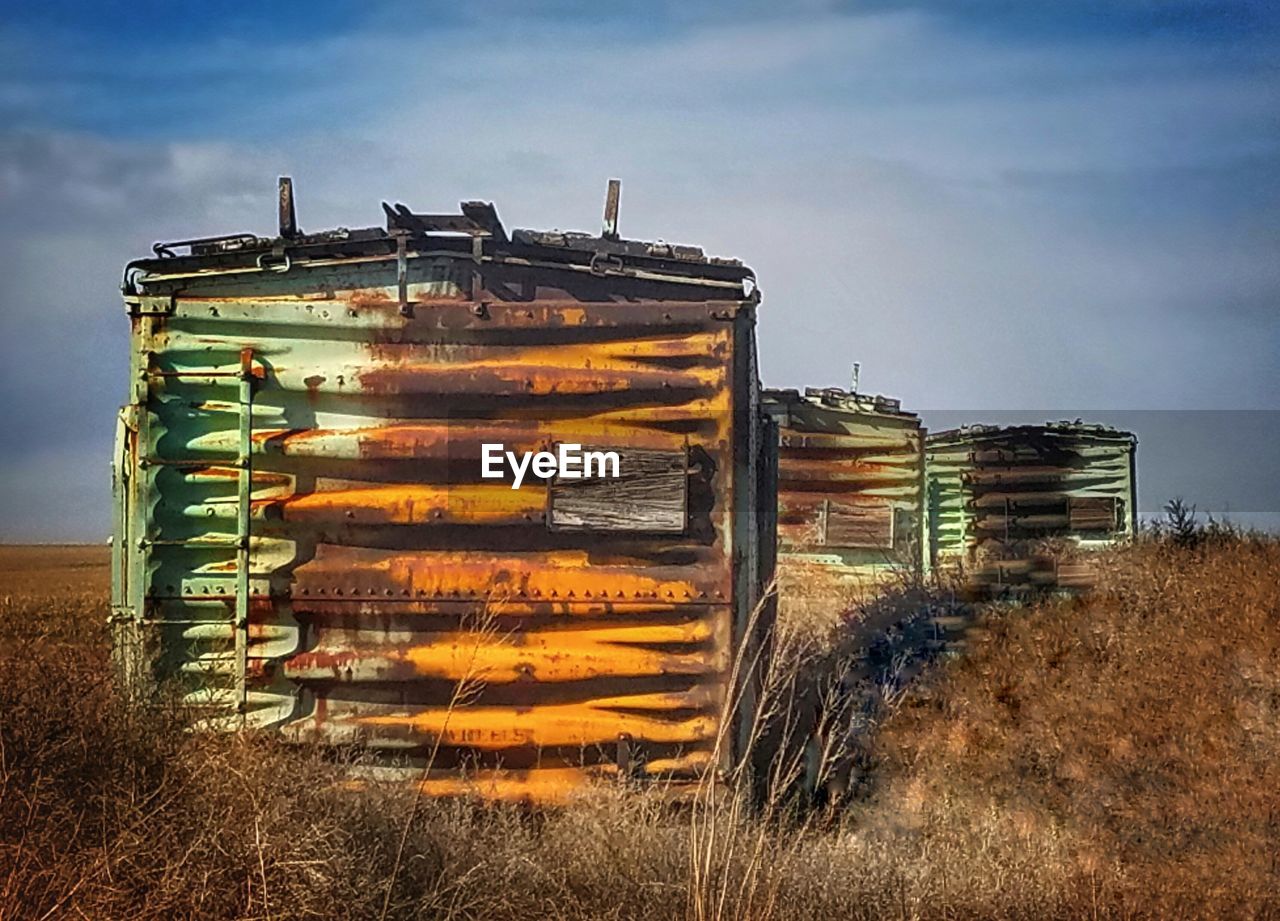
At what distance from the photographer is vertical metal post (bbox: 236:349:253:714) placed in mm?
6281

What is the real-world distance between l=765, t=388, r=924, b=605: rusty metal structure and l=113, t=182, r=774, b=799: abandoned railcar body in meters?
9.45

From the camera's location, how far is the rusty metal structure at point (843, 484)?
52.0 ft

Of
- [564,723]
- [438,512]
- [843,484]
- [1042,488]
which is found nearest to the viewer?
[564,723]

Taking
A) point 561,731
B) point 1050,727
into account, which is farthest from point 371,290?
point 1050,727

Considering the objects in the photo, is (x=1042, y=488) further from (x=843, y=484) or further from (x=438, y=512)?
(x=438, y=512)

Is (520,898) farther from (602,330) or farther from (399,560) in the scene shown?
(602,330)

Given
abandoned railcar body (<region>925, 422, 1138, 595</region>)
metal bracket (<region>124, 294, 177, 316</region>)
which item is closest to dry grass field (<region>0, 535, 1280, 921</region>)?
metal bracket (<region>124, 294, 177, 316</region>)

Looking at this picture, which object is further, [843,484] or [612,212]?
[843,484]

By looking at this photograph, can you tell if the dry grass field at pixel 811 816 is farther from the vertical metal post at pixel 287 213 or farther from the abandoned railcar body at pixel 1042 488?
the abandoned railcar body at pixel 1042 488

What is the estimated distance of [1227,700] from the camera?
7.63m

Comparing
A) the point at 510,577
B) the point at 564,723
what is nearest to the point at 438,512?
the point at 510,577

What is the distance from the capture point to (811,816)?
254 inches

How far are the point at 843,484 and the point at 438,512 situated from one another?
34.0 ft

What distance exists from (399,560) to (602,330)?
→ 166cm
